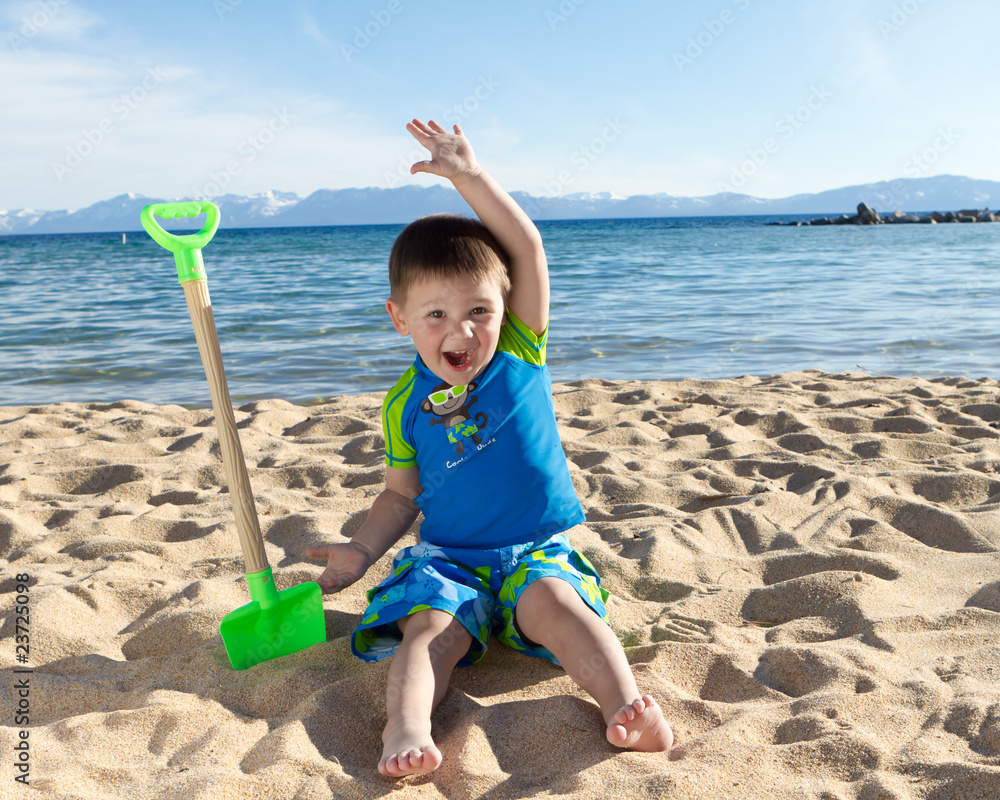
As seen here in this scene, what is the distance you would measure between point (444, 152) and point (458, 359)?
512 millimetres

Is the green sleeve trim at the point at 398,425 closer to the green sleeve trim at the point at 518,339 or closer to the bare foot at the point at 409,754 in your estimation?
the green sleeve trim at the point at 518,339

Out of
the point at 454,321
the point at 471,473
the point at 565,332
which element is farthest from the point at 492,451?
the point at 565,332

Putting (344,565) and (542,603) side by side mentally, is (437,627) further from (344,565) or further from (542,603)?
(344,565)

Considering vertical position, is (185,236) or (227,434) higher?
(185,236)

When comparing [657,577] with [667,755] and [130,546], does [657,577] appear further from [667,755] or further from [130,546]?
[130,546]

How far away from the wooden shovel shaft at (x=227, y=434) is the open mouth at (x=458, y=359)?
0.54m

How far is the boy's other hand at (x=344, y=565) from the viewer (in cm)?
203

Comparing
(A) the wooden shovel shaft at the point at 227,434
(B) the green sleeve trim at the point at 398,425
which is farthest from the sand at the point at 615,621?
(B) the green sleeve trim at the point at 398,425

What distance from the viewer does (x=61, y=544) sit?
2643 mm

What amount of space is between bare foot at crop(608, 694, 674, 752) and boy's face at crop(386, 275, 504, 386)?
2.93 ft

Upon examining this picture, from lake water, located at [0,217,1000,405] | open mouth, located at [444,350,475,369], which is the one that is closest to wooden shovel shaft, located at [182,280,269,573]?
open mouth, located at [444,350,475,369]

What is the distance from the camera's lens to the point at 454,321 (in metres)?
1.89

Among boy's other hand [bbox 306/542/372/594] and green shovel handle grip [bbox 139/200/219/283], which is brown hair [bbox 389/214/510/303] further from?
boy's other hand [bbox 306/542/372/594]

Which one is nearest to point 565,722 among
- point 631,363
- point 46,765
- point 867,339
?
point 46,765
